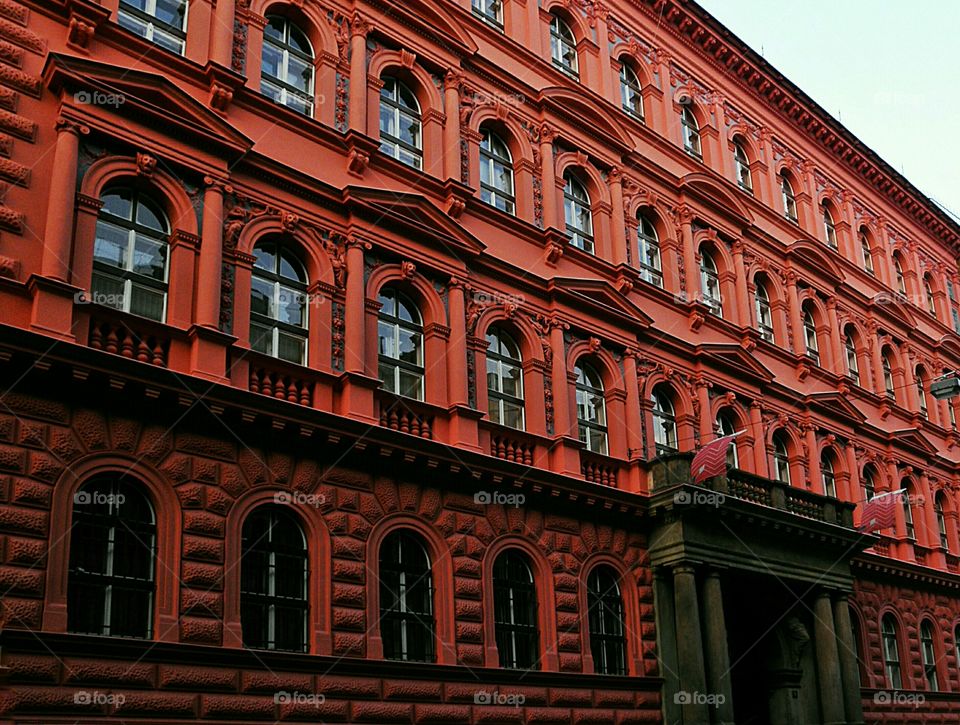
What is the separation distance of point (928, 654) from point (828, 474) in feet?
20.9

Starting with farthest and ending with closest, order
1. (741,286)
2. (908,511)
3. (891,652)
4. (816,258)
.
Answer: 1. (908,511)
2. (816,258)
3. (741,286)
4. (891,652)

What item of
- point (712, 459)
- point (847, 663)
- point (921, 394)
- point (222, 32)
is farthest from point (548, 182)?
point (921, 394)

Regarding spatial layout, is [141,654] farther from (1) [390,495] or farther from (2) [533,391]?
(2) [533,391]

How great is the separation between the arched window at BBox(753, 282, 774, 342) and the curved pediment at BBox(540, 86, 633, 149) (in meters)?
7.13

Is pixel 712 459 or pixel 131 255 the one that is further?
pixel 712 459

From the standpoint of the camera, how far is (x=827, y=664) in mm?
27031

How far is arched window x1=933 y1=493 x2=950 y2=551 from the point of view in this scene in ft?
127

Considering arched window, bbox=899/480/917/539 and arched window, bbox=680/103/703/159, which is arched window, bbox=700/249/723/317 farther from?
arched window, bbox=899/480/917/539

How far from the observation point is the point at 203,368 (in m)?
17.6

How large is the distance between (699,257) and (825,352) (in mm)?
7406

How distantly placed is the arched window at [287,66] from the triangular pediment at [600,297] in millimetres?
6953

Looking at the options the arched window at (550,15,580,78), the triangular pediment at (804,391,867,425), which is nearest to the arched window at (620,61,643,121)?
the arched window at (550,15,580,78)

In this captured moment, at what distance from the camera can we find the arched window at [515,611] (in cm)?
2097

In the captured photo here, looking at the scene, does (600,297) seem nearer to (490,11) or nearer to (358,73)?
(358,73)
